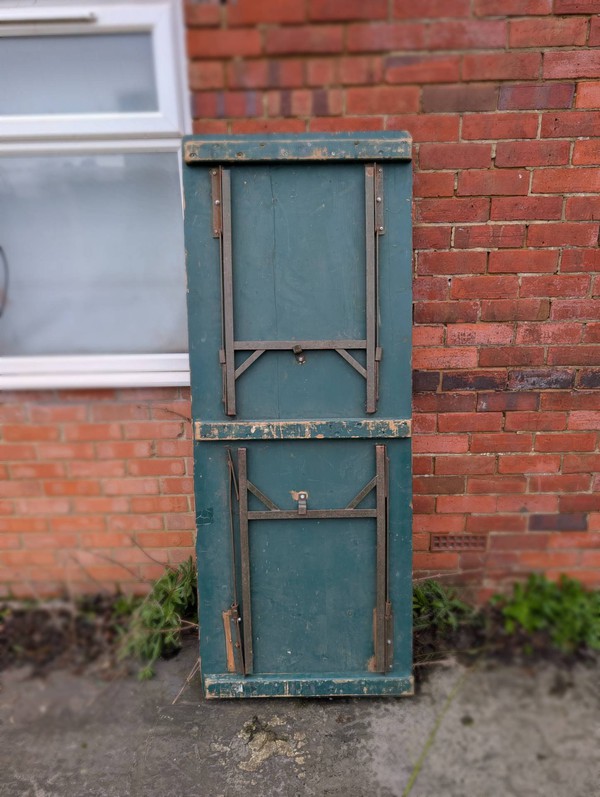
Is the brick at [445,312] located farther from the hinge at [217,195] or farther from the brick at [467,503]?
the hinge at [217,195]

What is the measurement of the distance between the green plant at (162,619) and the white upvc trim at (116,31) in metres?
1.94

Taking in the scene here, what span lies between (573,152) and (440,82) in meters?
0.59

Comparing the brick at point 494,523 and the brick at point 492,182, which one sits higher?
the brick at point 492,182

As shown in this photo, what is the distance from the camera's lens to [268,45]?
214 cm

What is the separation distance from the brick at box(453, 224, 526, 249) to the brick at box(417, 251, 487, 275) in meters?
0.04

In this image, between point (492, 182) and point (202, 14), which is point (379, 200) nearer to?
point (492, 182)

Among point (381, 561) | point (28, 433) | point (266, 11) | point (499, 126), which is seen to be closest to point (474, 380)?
point (381, 561)

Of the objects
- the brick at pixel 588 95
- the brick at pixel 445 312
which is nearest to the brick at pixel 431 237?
the brick at pixel 445 312

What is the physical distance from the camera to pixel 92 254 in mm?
2504

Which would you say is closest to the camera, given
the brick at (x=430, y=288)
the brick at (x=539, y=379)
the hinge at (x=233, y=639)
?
the hinge at (x=233, y=639)

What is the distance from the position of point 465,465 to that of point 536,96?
1520mm

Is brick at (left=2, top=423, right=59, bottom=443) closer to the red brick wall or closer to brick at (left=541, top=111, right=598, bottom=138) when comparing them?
the red brick wall

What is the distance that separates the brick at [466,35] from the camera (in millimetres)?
2125

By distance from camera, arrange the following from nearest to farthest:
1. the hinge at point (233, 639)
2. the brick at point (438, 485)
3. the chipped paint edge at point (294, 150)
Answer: the chipped paint edge at point (294, 150) < the hinge at point (233, 639) < the brick at point (438, 485)
